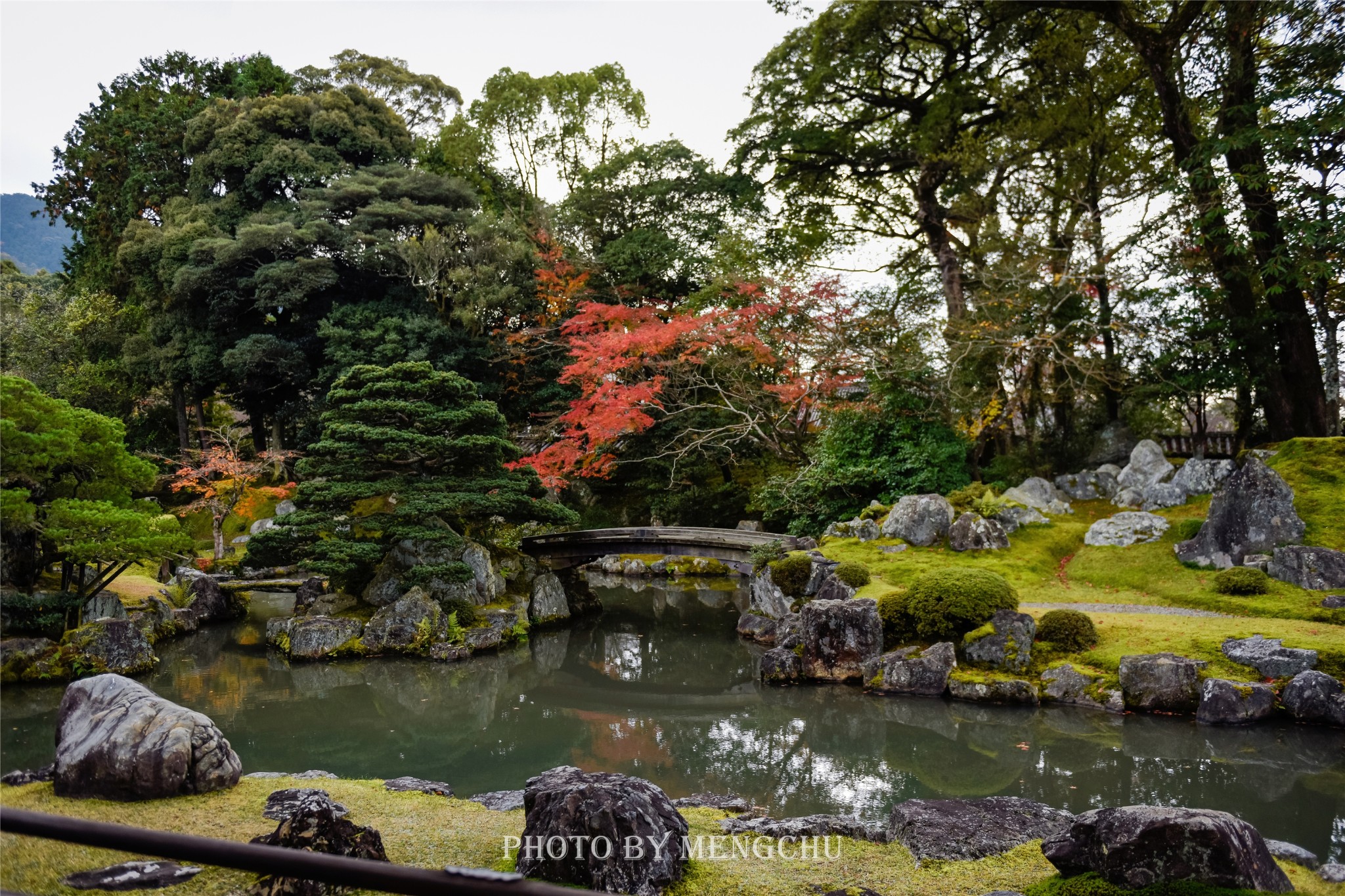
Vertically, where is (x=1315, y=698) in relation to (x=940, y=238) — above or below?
below

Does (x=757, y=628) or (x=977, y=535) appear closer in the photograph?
(x=977, y=535)

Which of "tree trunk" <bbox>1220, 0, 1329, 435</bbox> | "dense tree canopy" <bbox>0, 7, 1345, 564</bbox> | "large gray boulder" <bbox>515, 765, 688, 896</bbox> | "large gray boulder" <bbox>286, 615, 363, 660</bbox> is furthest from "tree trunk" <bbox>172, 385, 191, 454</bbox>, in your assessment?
"tree trunk" <bbox>1220, 0, 1329, 435</bbox>

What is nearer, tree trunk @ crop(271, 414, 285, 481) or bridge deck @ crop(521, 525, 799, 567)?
bridge deck @ crop(521, 525, 799, 567)

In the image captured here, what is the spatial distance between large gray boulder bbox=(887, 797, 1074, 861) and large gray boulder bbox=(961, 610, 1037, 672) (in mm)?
3895

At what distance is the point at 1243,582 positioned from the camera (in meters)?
→ 9.57

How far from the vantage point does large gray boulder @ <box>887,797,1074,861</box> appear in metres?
4.65

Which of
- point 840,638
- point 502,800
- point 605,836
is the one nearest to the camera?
point 605,836

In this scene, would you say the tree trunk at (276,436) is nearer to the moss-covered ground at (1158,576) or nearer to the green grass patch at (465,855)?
the moss-covered ground at (1158,576)

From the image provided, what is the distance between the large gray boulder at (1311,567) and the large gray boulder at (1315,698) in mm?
2304

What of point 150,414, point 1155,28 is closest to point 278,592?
point 150,414

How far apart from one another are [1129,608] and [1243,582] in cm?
128

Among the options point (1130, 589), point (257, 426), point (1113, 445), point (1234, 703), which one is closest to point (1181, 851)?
point (1234, 703)

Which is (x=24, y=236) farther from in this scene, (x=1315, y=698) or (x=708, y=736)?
(x=1315, y=698)

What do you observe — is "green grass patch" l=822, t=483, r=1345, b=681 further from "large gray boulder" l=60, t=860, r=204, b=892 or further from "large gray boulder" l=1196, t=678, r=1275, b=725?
"large gray boulder" l=60, t=860, r=204, b=892
